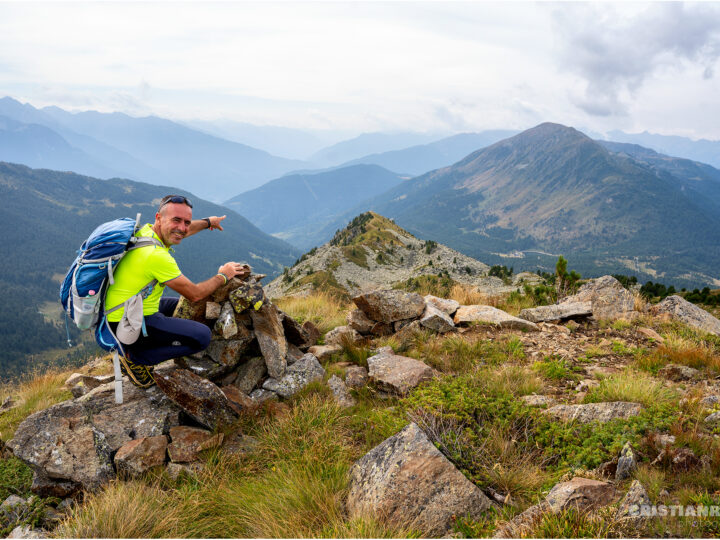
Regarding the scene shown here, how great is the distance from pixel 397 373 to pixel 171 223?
487 centimetres

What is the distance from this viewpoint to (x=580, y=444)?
16.5 feet

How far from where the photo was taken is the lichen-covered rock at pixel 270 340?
7.43 metres

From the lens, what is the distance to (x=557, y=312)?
10438 millimetres

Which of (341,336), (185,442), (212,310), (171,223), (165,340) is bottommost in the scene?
(185,442)

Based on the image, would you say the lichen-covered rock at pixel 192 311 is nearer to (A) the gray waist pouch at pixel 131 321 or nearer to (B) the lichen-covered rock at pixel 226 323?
(B) the lichen-covered rock at pixel 226 323

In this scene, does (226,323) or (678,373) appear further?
(226,323)

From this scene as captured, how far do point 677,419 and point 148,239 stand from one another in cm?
797

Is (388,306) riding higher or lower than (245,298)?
lower

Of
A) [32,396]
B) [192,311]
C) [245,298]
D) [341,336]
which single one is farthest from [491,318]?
[32,396]

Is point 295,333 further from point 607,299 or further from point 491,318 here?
point 607,299

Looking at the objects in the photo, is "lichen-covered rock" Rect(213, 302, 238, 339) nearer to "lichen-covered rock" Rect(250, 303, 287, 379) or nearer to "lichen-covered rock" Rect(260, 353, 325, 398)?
"lichen-covered rock" Rect(250, 303, 287, 379)

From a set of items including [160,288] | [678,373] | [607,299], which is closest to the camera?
[160,288]

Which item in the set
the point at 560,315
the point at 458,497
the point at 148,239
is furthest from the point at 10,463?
the point at 560,315

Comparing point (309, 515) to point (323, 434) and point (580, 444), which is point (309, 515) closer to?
point (323, 434)
